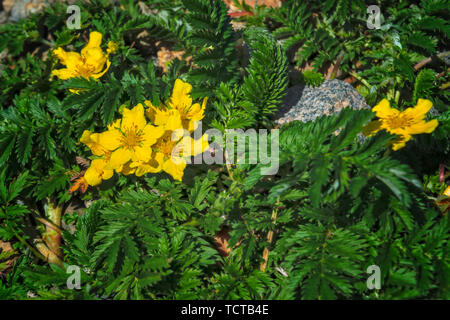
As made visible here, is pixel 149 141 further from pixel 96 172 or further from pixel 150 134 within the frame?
pixel 96 172

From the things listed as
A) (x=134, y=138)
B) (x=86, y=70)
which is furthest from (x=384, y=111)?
(x=86, y=70)

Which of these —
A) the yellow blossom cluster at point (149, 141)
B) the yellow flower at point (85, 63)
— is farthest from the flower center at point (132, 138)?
the yellow flower at point (85, 63)

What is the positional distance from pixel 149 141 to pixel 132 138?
13 cm

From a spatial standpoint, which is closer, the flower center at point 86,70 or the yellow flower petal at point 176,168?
the yellow flower petal at point 176,168

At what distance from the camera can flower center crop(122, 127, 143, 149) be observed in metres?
2.89

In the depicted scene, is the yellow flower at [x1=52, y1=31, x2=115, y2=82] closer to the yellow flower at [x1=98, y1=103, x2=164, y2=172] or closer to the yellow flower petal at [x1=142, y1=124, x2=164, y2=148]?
the yellow flower at [x1=98, y1=103, x2=164, y2=172]

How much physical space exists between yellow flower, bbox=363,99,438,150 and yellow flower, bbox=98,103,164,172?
62.0 inches

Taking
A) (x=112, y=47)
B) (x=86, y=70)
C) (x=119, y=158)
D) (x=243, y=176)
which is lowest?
(x=243, y=176)

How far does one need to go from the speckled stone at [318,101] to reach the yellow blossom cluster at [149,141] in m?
1.00

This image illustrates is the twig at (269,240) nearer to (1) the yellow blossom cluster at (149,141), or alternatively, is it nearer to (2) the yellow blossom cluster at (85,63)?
(1) the yellow blossom cluster at (149,141)

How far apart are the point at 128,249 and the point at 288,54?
278 cm

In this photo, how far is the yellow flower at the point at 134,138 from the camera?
9.46ft

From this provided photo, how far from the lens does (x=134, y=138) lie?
290 cm
